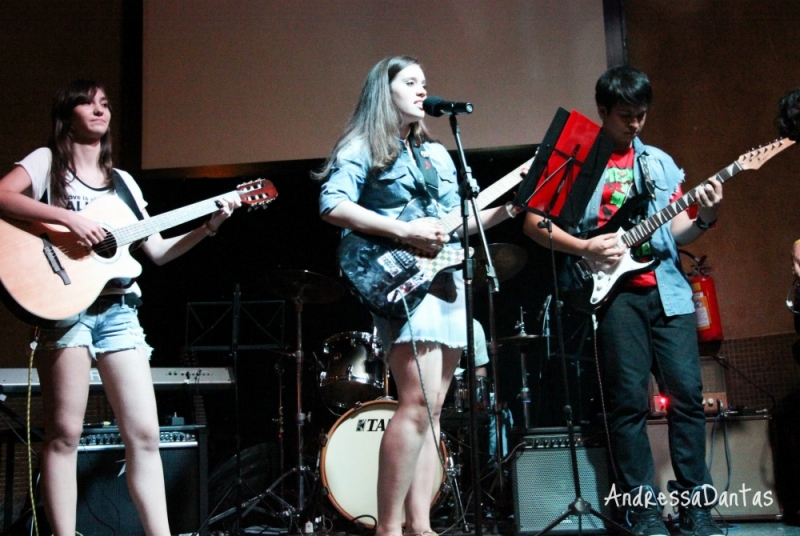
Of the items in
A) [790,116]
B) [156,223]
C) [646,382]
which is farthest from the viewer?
[790,116]

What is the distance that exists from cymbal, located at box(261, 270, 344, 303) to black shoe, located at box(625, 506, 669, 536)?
2.26 metres

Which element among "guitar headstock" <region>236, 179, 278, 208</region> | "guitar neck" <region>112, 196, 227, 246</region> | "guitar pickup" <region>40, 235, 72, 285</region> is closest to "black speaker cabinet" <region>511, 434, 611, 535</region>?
"guitar headstock" <region>236, 179, 278, 208</region>

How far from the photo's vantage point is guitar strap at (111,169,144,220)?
9.69ft

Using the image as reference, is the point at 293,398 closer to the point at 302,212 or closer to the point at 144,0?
the point at 302,212

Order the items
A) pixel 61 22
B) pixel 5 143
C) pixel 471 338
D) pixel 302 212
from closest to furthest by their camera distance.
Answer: pixel 471 338, pixel 5 143, pixel 61 22, pixel 302 212

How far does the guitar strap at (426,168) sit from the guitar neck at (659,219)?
0.93 metres

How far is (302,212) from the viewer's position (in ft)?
19.2

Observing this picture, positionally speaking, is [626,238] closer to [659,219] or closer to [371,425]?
[659,219]

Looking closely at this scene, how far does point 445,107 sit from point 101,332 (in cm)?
144

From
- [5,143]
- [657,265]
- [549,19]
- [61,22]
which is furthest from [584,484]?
[61,22]

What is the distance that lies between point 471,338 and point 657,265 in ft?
4.19

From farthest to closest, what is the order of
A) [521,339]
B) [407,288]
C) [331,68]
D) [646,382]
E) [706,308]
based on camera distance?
[331,68] < [521,339] < [706,308] < [646,382] < [407,288]

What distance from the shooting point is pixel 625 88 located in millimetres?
3229

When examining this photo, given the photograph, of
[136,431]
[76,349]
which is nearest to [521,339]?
[136,431]
